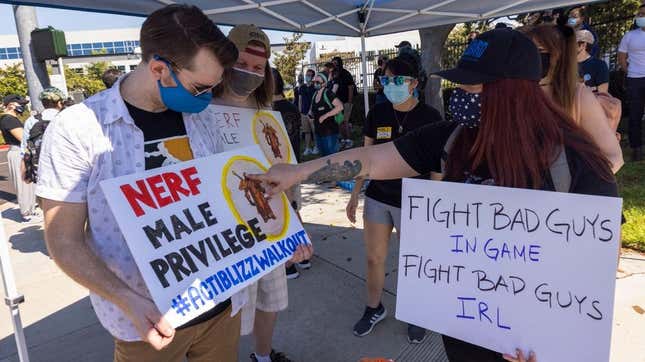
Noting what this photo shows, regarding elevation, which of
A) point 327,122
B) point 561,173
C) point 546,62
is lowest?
point 327,122

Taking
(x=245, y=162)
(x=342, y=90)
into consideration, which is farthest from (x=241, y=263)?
(x=342, y=90)

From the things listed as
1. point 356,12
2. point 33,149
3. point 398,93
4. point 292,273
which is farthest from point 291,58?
point 398,93

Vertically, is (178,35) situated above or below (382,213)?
above

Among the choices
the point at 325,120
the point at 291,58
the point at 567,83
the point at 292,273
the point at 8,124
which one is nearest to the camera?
the point at 567,83

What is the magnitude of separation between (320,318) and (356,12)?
3.65m

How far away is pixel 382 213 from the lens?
9.18ft

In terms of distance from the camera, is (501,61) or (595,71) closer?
(501,61)

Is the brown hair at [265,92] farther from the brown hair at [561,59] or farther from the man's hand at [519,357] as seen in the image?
the man's hand at [519,357]

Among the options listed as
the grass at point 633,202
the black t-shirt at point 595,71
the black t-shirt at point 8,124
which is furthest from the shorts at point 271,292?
the black t-shirt at point 8,124

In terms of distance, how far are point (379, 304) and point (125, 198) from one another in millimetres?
2254

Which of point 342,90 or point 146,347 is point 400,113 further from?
point 342,90

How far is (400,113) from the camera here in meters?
2.94

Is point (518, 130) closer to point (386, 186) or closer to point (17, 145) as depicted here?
point (386, 186)

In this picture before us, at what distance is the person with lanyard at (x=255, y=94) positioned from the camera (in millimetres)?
2240
